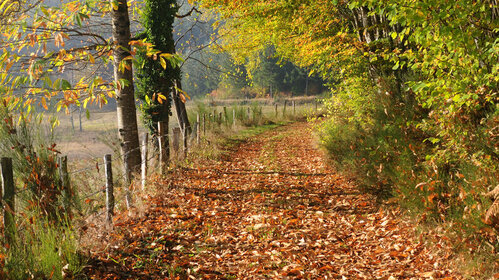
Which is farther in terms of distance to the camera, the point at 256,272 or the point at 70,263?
the point at 256,272

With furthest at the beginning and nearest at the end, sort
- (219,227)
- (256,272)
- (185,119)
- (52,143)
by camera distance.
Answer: (185,119) → (219,227) → (52,143) → (256,272)

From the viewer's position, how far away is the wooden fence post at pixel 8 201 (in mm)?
3602

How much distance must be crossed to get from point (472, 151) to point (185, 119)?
450 inches

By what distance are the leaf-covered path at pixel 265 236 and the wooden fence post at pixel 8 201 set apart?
92 cm

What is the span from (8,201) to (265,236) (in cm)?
333

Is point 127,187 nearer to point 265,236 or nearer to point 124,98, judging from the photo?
point 124,98

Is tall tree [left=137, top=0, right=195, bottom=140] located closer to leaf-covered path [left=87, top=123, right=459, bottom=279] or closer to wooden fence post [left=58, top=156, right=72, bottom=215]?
leaf-covered path [left=87, top=123, right=459, bottom=279]

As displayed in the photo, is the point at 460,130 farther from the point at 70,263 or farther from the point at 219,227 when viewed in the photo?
the point at 70,263

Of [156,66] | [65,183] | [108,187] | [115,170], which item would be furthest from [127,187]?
[156,66]

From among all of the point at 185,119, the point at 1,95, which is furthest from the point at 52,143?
the point at 185,119

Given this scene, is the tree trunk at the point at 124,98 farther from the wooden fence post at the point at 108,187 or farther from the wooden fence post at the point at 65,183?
the wooden fence post at the point at 65,183

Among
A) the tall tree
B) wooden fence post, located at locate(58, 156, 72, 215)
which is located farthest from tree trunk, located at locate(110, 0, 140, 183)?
the tall tree

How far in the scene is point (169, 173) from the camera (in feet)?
27.5

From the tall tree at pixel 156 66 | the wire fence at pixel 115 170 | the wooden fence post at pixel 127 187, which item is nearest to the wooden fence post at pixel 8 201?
the wire fence at pixel 115 170
